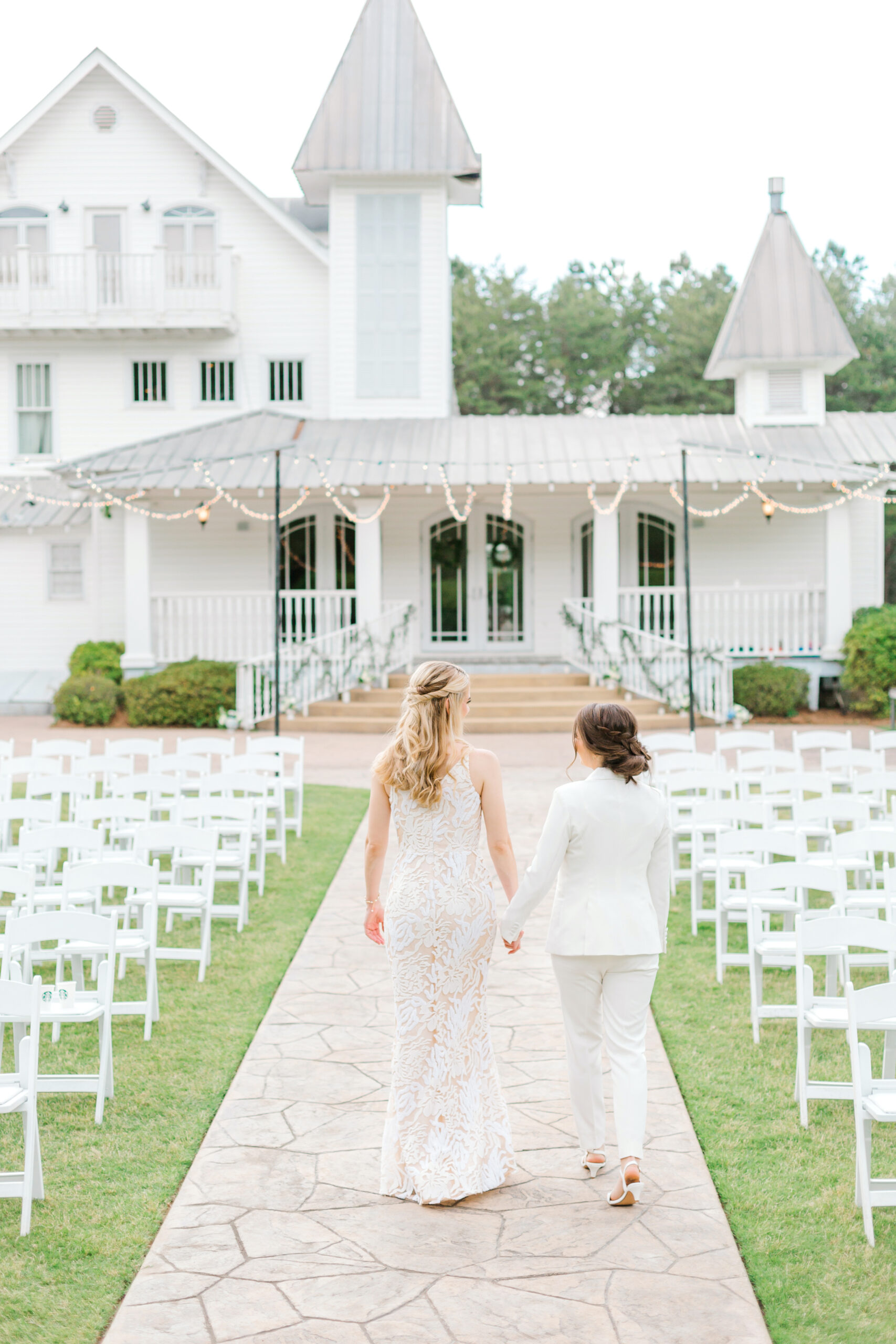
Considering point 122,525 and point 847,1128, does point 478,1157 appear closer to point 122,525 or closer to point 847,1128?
point 847,1128

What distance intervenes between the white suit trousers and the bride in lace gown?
0.26 meters

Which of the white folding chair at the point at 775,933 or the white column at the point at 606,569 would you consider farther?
the white column at the point at 606,569

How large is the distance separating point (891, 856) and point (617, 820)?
260 inches

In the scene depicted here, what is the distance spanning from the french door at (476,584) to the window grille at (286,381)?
3523 mm

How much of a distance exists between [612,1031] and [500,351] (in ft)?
121

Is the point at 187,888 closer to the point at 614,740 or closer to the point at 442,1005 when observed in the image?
the point at 442,1005

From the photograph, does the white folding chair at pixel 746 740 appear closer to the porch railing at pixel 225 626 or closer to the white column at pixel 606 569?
the white column at pixel 606 569

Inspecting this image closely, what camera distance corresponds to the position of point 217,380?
905 inches

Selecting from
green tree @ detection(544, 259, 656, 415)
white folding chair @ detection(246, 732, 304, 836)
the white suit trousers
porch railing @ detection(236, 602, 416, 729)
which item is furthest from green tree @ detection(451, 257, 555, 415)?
the white suit trousers

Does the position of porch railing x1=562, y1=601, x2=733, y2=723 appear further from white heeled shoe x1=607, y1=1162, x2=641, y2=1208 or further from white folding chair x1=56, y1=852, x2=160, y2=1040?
white heeled shoe x1=607, y1=1162, x2=641, y2=1208

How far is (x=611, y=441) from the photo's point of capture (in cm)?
2117

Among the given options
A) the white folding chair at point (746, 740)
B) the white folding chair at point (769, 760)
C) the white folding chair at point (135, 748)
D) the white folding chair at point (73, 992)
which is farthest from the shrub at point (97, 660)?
the white folding chair at point (73, 992)

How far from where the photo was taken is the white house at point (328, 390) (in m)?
21.7

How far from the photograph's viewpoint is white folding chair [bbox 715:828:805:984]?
6430mm
